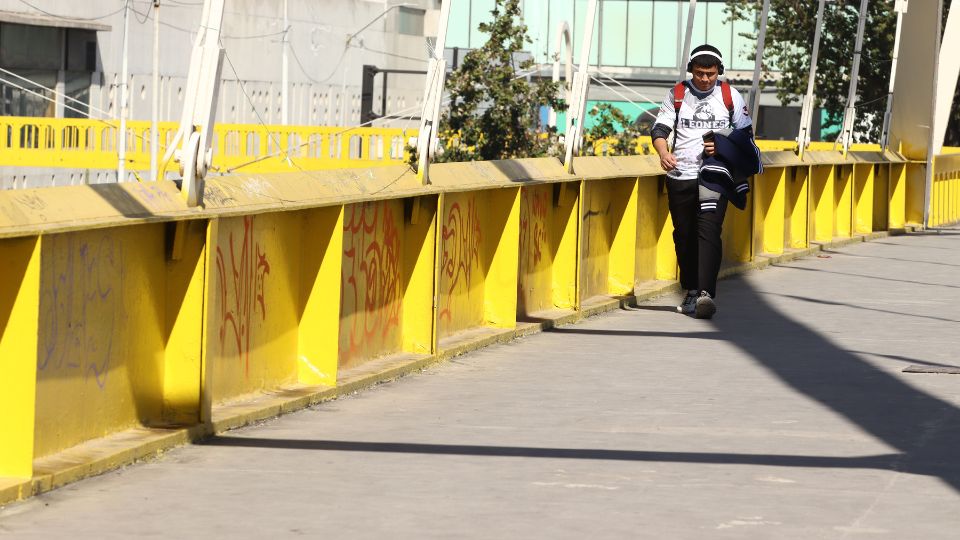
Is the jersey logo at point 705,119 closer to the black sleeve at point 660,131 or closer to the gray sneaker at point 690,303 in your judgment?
the black sleeve at point 660,131

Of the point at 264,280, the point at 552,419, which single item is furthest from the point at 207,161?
the point at 552,419

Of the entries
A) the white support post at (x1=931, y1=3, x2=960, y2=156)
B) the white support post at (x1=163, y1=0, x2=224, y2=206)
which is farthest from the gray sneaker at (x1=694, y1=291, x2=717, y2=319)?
the white support post at (x1=931, y1=3, x2=960, y2=156)

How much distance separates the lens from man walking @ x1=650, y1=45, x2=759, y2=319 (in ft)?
43.0

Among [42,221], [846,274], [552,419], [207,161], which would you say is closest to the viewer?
[42,221]

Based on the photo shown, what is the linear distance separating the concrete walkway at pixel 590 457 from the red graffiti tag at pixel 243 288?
17.2 inches

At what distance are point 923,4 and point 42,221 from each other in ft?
72.7

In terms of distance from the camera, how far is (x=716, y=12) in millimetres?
77875

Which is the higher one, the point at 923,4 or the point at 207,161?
the point at 923,4

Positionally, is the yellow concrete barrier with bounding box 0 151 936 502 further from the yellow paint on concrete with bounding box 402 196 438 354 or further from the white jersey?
the white jersey

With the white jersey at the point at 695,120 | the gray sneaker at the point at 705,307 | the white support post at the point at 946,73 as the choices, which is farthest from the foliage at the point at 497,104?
the gray sneaker at the point at 705,307

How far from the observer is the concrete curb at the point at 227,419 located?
6.28 metres

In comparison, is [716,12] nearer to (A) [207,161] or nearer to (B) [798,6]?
(B) [798,6]

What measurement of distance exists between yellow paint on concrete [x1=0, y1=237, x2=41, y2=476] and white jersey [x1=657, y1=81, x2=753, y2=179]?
25.3 ft

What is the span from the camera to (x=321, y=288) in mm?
8820
